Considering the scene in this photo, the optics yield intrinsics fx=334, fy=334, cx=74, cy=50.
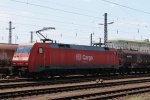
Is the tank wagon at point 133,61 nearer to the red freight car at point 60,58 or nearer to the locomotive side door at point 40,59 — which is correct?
the red freight car at point 60,58

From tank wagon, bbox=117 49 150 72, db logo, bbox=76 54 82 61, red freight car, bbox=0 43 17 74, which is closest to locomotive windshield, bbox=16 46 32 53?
red freight car, bbox=0 43 17 74

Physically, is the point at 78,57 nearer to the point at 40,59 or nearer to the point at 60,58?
the point at 60,58

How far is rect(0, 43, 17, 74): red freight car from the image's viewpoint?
1148 inches

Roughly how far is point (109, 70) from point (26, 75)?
36.1ft

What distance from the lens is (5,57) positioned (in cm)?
3017

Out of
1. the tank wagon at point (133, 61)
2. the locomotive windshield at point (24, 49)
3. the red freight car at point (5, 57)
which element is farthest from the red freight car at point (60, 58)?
the tank wagon at point (133, 61)

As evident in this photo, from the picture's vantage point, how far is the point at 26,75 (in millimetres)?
26312

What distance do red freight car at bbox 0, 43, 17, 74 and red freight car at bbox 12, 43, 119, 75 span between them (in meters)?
2.48

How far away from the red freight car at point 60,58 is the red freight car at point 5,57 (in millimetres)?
2479

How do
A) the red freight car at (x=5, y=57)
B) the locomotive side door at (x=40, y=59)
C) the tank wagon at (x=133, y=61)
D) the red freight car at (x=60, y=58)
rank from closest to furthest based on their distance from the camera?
the red freight car at (x=60, y=58) → the locomotive side door at (x=40, y=59) → the red freight car at (x=5, y=57) → the tank wagon at (x=133, y=61)

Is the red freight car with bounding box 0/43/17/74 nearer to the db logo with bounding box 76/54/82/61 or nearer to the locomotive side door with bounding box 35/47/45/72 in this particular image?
the locomotive side door with bounding box 35/47/45/72

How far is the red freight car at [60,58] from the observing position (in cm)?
2573

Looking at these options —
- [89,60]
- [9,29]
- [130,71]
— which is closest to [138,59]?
[130,71]

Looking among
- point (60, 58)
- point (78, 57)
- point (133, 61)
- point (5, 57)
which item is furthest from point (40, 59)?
point (133, 61)
